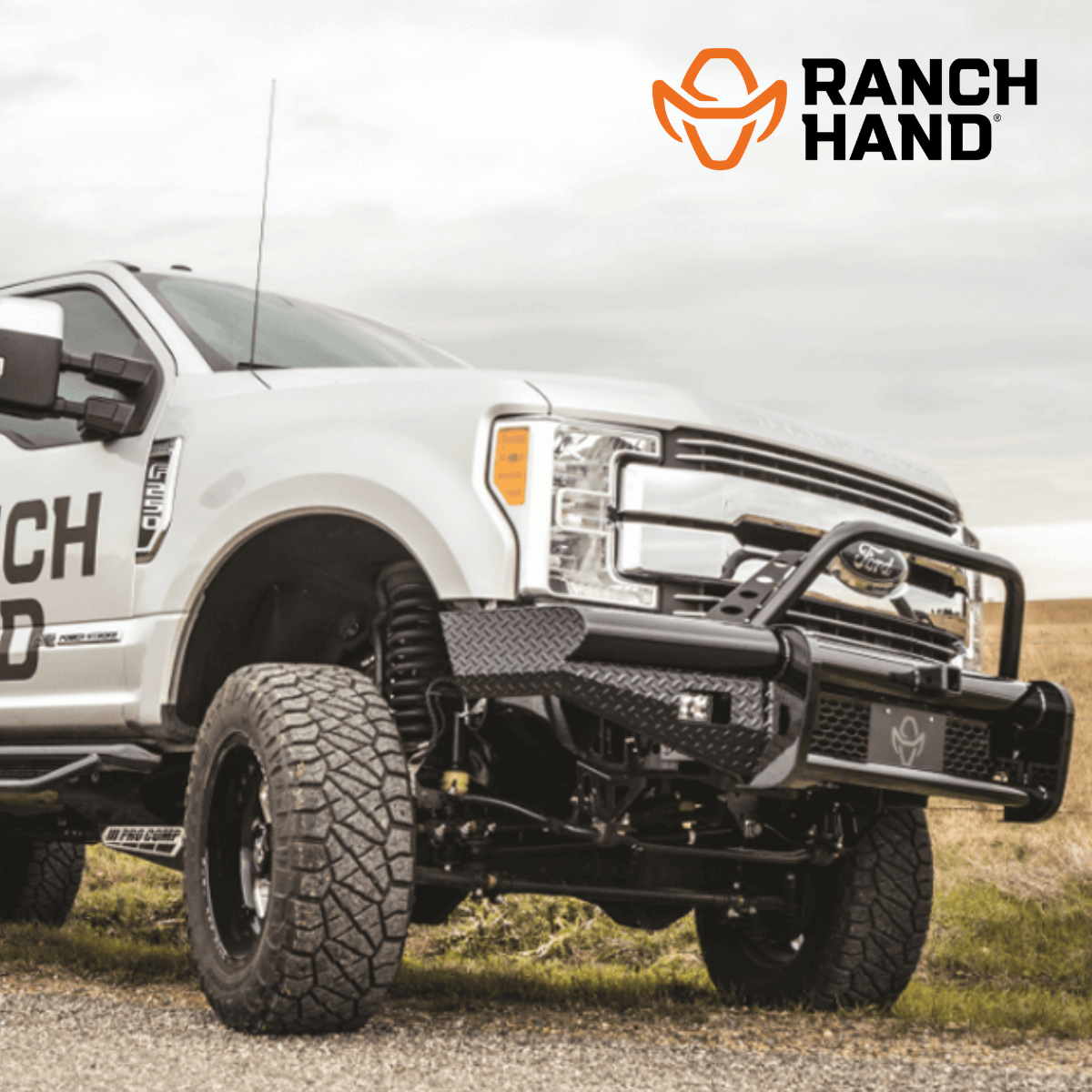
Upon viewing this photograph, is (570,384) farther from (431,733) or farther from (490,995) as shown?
(490,995)

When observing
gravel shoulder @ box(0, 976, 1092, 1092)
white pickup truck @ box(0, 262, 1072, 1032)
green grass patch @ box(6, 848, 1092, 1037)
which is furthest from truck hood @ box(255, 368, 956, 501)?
green grass patch @ box(6, 848, 1092, 1037)

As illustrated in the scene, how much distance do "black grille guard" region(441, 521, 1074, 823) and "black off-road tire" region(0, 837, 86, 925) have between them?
4.43 metres

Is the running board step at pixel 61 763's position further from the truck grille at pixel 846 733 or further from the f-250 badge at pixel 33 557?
the truck grille at pixel 846 733

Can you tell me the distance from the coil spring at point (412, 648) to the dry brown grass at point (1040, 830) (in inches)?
64.1

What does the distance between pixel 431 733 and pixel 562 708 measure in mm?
482

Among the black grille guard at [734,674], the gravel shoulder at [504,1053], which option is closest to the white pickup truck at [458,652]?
the black grille guard at [734,674]

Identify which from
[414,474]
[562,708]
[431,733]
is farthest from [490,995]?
[414,474]

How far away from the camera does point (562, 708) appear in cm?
382

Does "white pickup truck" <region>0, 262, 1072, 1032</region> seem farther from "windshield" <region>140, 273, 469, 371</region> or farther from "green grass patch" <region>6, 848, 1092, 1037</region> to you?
"green grass patch" <region>6, 848, 1092, 1037</region>

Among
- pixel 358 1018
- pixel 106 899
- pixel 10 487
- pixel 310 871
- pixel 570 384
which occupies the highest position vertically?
pixel 570 384

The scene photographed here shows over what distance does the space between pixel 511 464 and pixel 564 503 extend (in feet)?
0.52

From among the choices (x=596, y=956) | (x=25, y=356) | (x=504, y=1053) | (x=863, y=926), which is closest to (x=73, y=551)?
(x=25, y=356)

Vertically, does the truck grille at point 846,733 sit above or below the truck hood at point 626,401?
below

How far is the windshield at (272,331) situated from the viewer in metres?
4.90
